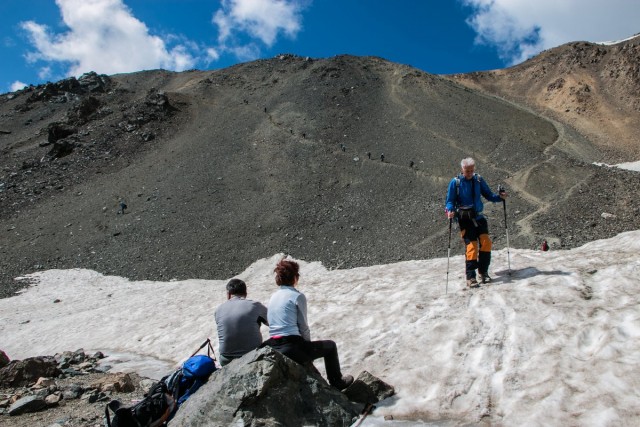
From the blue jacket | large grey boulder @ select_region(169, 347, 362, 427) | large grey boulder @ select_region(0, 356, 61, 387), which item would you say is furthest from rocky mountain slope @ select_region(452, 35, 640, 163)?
large grey boulder @ select_region(0, 356, 61, 387)

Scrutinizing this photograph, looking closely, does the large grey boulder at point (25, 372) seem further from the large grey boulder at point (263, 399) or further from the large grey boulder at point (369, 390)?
the large grey boulder at point (369, 390)

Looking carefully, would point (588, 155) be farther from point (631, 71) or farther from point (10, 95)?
point (10, 95)

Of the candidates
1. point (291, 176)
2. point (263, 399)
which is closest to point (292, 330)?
point (263, 399)

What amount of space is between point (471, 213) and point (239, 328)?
5180 millimetres

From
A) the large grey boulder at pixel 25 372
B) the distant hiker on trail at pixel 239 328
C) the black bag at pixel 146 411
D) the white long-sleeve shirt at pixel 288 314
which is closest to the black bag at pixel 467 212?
the white long-sleeve shirt at pixel 288 314

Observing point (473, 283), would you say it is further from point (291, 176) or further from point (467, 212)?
point (291, 176)

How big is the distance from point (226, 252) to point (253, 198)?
8441mm

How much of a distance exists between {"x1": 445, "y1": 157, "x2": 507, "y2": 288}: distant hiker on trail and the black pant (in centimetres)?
402

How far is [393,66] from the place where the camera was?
6888cm

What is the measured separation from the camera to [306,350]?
6.15 m

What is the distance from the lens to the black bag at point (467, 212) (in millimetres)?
9086

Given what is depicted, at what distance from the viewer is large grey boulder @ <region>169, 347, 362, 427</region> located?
5.17 meters

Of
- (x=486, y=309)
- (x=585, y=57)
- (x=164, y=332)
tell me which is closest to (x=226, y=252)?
(x=164, y=332)

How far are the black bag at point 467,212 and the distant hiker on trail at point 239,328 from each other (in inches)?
183
